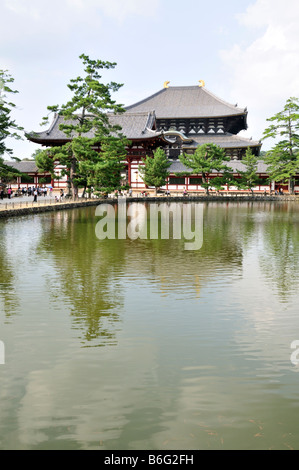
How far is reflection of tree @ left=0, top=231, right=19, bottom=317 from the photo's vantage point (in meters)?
10.9

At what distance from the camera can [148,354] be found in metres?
8.05

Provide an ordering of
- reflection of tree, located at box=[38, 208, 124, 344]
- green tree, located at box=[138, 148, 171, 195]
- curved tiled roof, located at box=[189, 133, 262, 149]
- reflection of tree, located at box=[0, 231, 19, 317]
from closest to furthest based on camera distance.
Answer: reflection of tree, located at box=[38, 208, 124, 344] → reflection of tree, located at box=[0, 231, 19, 317] → green tree, located at box=[138, 148, 171, 195] → curved tiled roof, located at box=[189, 133, 262, 149]

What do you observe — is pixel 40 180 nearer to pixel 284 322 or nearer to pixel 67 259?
pixel 67 259

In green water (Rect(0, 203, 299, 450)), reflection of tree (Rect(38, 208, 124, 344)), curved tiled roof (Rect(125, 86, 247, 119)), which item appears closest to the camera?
green water (Rect(0, 203, 299, 450))

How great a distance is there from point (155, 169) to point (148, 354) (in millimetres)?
54143

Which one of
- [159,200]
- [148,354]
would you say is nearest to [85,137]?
[159,200]

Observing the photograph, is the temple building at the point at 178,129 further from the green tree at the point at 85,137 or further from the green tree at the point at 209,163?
the green tree at the point at 85,137

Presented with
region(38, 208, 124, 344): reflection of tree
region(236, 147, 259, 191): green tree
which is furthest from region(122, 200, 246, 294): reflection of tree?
region(236, 147, 259, 191): green tree

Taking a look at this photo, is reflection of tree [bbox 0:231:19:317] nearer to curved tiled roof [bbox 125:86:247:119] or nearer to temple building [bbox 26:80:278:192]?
temple building [bbox 26:80:278:192]

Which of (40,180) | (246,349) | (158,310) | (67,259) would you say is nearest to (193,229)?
(67,259)

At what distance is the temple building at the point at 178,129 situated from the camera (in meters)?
63.7

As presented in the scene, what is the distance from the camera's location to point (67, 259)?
56.8 ft

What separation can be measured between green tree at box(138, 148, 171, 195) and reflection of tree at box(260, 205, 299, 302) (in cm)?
3253

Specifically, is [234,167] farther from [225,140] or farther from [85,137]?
[85,137]
